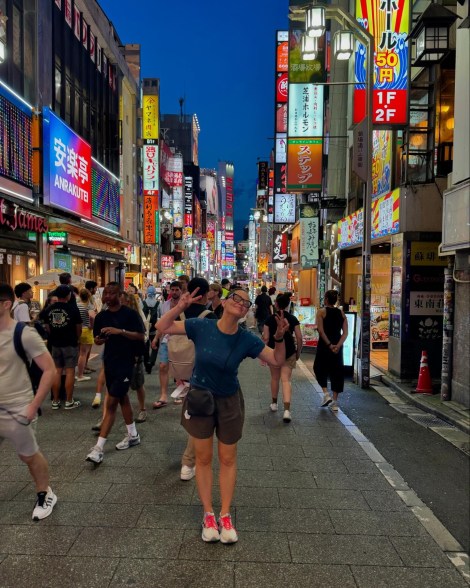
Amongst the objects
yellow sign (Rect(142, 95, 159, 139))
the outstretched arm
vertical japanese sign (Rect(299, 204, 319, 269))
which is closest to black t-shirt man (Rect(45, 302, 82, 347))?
the outstretched arm

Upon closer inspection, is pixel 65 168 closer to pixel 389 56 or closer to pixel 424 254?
pixel 389 56

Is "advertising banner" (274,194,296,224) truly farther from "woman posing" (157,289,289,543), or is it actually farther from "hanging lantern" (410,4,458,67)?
"woman posing" (157,289,289,543)

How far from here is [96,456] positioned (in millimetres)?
5156

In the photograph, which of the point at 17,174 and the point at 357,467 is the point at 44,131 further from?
the point at 357,467

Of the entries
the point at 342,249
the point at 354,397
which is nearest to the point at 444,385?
the point at 354,397

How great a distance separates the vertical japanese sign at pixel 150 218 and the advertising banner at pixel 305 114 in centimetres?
2006

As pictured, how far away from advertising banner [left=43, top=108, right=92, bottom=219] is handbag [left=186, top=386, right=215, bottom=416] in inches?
636

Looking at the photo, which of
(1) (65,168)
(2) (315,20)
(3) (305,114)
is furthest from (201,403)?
(3) (305,114)

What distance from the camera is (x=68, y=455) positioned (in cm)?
552

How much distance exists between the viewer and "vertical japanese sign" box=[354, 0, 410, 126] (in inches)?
414

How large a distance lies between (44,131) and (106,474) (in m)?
16.1

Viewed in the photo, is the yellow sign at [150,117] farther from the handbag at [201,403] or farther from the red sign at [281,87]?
the handbag at [201,403]

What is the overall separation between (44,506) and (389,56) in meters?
11.0

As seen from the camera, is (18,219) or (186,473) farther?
(18,219)
